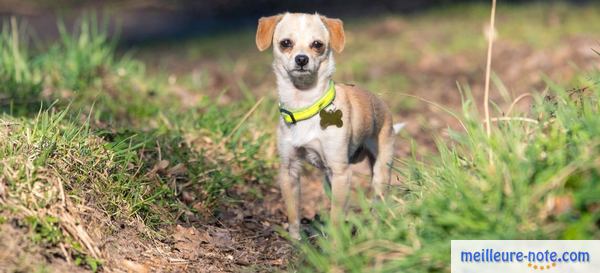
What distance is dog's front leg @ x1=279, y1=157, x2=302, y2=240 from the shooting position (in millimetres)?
5082

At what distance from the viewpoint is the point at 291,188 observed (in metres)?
5.21

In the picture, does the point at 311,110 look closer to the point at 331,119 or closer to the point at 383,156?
the point at 331,119

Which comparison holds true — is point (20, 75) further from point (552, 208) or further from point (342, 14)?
point (342, 14)

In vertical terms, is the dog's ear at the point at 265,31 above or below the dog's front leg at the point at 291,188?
above

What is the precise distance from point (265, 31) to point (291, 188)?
0.93m

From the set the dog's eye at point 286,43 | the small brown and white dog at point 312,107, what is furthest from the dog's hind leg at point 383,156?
the dog's eye at point 286,43

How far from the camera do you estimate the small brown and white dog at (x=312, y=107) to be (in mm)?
5047

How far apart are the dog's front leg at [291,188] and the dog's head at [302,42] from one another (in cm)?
46

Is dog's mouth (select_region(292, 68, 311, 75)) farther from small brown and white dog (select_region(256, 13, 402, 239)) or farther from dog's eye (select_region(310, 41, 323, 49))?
dog's eye (select_region(310, 41, 323, 49))

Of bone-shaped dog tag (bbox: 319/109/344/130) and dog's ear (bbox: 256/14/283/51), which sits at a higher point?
dog's ear (bbox: 256/14/283/51)

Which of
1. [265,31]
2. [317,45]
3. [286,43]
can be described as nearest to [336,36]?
[317,45]

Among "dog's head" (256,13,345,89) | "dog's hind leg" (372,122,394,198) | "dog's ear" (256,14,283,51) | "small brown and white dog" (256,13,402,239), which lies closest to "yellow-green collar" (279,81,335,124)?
"small brown and white dog" (256,13,402,239)

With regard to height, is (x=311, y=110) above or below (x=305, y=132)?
above

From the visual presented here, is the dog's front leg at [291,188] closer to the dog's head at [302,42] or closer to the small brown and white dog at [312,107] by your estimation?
the small brown and white dog at [312,107]
